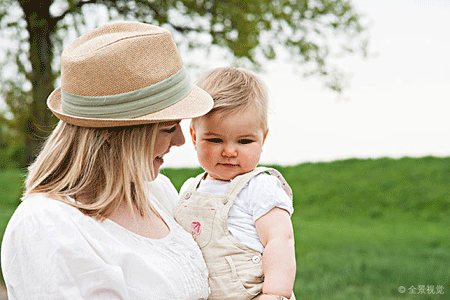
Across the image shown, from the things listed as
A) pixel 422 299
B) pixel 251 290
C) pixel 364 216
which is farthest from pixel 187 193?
pixel 364 216

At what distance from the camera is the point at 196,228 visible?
2.52 m

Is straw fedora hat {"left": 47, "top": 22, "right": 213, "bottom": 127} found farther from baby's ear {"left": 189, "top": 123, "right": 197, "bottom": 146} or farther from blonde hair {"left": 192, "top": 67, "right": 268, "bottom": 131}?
baby's ear {"left": 189, "top": 123, "right": 197, "bottom": 146}

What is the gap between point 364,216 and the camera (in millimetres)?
11070

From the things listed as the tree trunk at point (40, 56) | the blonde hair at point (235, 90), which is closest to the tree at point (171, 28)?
the tree trunk at point (40, 56)

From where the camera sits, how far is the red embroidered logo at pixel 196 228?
251 cm

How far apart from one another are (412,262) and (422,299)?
1.30 m

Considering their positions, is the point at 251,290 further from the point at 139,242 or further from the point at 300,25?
the point at 300,25

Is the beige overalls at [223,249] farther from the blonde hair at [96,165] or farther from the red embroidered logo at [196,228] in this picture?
the blonde hair at [96,165]

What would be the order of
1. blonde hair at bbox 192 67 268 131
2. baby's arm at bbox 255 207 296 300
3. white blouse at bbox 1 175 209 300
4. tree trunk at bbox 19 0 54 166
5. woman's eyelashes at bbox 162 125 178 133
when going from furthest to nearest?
tree trunk at bbox 19 0 54 166
blonde hair at bbox 192 67 268 131
baby's arm at bbox 255 207 296 300
woman's eyelashes at bbox 162 125 178 133
white blouse at bbox 1 175 209 300

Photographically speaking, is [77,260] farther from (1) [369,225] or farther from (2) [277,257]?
(1) [369,225]

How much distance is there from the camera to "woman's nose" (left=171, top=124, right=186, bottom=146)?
2.25 meters

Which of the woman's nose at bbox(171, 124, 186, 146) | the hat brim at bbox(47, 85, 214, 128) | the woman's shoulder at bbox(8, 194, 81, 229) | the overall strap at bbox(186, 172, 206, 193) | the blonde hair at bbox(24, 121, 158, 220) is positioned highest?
the hat brim at bbox(47, 85, 214, 128)

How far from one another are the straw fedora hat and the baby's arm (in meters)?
0.55

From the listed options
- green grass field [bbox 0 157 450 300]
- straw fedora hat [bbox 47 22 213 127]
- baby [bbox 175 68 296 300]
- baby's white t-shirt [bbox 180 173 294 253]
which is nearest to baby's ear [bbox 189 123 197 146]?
baby [bbox 175 68 296 300]
